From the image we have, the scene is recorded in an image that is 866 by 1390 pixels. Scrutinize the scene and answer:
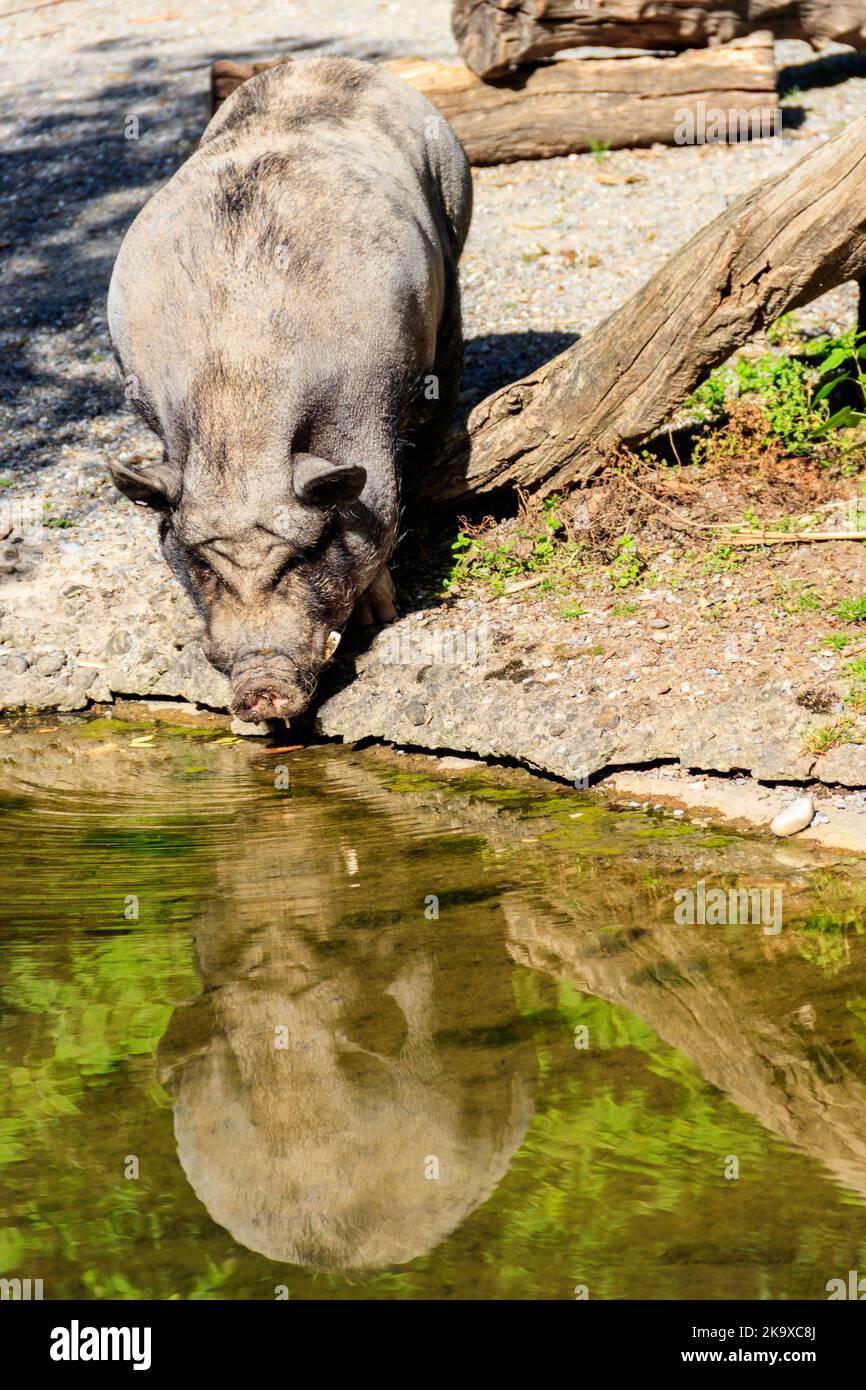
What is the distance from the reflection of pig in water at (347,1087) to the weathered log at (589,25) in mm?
8667

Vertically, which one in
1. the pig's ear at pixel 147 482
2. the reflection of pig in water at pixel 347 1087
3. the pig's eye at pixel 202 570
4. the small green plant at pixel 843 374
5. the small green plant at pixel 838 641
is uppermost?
the small green plant at pixel 843 374

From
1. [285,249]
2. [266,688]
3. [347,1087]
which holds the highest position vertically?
[285,249]

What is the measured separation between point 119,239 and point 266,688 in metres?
6.92

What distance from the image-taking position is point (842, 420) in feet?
24.8

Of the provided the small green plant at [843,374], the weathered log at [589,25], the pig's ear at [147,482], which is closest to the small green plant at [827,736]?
the small green plant at [843,374]

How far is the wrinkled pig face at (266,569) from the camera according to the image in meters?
6.18

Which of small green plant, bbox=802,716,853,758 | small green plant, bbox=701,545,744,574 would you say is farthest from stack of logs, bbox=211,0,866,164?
small green plant, bbox=802,716,853,758

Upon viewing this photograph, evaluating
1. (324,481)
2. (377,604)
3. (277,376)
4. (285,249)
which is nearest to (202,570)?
(324,481)

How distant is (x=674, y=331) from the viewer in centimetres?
713

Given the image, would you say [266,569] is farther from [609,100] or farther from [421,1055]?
[609,100]

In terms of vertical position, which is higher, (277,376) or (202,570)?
(277,376)

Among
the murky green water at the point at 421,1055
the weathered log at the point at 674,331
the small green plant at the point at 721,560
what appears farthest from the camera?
the small green plant at the point at 721,560

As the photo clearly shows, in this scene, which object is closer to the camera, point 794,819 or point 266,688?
point 794,819

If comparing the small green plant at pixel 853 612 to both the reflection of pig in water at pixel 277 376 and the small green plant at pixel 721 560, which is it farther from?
the reflection of pig in water at pixel 277 376
